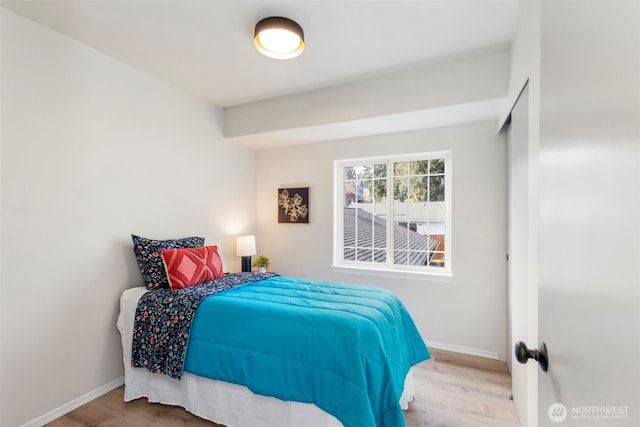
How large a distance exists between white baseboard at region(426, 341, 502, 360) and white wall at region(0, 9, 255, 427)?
116 inches

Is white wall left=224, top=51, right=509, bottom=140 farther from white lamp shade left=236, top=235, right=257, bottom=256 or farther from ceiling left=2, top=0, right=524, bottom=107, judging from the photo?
white lamp shade left=236, top=235, right=257, bottom=256

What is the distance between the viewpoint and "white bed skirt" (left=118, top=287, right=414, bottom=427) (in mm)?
1765

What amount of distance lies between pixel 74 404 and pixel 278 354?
1718mm

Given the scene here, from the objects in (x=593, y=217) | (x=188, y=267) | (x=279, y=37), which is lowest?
(x=188, y=267)

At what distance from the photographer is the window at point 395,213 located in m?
3.33

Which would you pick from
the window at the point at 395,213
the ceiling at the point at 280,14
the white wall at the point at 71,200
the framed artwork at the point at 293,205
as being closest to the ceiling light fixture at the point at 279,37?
the ceiling at the point at 280,14

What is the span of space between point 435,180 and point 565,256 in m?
2.86

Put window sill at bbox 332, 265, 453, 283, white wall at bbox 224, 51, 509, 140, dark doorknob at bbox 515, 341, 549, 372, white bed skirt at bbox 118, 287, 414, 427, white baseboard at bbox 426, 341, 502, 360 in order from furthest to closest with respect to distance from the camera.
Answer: window sill at bbox 332, 265, 453, 283 < white baseboard at bbox 426, 341, 502, 360 < white wall at bbox 224, 51, 509, 140 < white bed skirt at bbox 118, 287, 414, 427 < dark doorknob at bbox 515, 341, 549, 372

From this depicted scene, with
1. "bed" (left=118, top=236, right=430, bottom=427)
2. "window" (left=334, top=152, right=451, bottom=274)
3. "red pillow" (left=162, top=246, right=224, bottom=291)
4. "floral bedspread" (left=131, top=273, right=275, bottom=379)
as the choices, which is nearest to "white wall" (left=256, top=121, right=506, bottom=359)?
"window" (left=334, top=152, right=451, bottom=274)

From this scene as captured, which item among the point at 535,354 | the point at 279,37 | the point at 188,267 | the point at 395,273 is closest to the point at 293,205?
the point at 395,273

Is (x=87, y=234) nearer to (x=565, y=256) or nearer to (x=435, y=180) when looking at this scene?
(x=565, y=256)

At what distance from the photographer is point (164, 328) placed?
219 centimetres

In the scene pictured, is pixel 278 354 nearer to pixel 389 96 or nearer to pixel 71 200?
pixel 71 200

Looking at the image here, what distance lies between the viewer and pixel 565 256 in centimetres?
64
